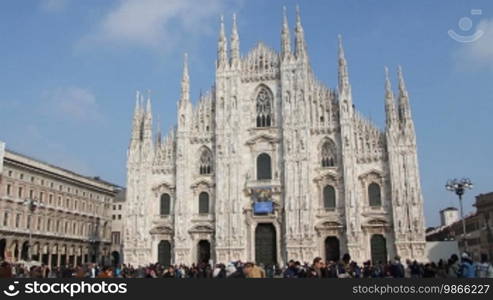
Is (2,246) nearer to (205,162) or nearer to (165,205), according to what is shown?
(165,205)

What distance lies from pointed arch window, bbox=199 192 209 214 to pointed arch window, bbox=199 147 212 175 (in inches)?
76.1

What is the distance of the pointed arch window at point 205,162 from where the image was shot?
4338cm

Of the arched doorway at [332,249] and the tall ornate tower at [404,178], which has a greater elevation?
the tall ornate tower at [404,178]

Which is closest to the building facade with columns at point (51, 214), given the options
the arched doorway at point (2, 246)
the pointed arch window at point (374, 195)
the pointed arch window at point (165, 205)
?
the arched doorway at point (2, 246)

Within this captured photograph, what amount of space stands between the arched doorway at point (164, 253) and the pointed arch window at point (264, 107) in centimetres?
1314

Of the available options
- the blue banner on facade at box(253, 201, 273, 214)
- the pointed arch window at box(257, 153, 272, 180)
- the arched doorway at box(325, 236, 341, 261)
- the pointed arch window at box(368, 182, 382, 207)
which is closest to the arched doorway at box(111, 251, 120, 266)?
the blue banner on facade at box(253, 201, 273, 214)

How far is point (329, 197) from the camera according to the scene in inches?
1576

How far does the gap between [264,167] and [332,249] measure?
8.82 metres

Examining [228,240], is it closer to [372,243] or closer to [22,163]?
[372,243]

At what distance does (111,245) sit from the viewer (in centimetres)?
6450

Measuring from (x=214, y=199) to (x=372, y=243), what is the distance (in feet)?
44.1

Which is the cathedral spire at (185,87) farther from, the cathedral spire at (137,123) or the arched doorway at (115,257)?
the arched doorway at (115,257)

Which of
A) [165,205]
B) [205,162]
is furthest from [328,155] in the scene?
[165,205]

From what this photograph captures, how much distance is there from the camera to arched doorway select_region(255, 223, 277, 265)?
40500mm
